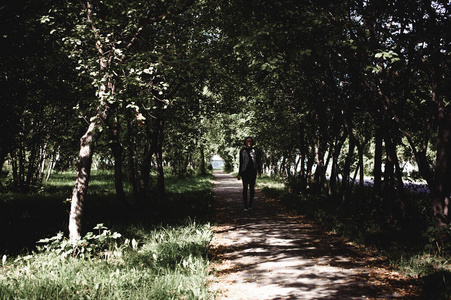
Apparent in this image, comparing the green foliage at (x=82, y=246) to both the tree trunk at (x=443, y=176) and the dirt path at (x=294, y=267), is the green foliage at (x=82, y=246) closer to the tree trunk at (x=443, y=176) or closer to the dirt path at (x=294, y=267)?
the dirt path at (x=294, y=267)

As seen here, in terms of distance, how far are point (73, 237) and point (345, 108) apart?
301 inches

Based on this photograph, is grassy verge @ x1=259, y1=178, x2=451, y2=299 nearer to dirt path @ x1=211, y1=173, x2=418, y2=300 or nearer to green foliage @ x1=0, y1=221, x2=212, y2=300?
dirt path @ x1=211, y1=173, x2=418, y2=300

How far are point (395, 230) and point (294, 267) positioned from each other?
3.06 m

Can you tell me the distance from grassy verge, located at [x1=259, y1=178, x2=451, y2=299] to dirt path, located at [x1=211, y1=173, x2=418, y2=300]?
0.99ft

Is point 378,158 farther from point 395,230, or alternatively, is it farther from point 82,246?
point 82,246

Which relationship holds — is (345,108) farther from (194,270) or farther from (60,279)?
(60,279)

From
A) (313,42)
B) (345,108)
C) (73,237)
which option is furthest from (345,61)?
(73,237)

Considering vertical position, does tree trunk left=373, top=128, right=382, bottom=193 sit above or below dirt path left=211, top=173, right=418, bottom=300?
above

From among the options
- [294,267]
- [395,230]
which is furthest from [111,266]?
[395,230]

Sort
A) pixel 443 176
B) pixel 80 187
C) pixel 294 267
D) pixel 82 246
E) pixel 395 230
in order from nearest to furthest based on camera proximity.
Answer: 1. pixel 294 267
2. pixel 82 246
3. pixel 443 176
4. pixel 80 187
5. pixel 395 230

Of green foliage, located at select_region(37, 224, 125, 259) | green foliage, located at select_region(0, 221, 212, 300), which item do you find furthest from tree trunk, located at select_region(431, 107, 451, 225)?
green foliage, located at select_region(37, 224, 125, 259)

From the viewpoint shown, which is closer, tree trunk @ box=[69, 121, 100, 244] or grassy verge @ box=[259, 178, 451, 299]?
grassy verge @ box=[259, 178, 451, 299]

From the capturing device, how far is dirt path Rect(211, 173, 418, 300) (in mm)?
3699

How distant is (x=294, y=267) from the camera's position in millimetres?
4555
